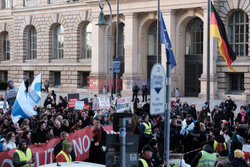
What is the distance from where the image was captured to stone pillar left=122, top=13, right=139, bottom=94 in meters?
36.7

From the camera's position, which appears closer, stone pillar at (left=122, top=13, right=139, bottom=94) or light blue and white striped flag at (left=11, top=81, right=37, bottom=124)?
light blue and white striped flag at (left=11, top=81, right=37, bottom=124)

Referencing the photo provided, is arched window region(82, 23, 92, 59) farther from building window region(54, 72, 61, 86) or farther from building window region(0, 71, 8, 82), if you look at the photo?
building window region(0, 71, 8, 82)

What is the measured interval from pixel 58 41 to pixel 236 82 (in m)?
20.1

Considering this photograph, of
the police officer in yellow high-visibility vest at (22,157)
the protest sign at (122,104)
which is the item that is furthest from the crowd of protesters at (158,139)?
the protest sign at (122,104)

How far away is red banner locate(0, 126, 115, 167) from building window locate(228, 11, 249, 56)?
847 inches

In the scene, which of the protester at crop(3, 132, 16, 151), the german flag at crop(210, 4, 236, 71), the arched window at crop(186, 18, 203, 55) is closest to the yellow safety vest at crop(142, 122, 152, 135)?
the protester at crop(3, 132, 16, 151)

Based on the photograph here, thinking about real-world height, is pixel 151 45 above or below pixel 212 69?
above

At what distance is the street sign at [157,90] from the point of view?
23.2 ft

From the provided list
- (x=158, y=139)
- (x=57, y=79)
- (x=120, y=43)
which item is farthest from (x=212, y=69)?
(x=158, y=139)

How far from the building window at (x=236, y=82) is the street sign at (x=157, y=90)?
26457 millimetres

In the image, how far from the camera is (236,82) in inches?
1298

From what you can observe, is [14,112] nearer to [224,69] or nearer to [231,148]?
[231,148]

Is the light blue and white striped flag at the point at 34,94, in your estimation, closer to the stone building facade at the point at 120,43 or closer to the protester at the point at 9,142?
the protester at the point at 9,142

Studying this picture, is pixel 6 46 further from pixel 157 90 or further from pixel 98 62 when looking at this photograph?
pixel 157 90
